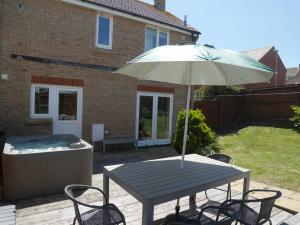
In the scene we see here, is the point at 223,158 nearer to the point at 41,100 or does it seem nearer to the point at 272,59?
the point at 41,100

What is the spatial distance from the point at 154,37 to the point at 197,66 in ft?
23.8

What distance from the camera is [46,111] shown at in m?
8.64

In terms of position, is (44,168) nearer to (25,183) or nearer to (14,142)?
(25,183)

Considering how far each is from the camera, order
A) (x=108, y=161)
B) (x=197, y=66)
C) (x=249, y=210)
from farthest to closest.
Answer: (x=108, y=161) → (x=197, y=66) → (x=249, y=210)

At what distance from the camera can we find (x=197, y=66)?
4.25 meters

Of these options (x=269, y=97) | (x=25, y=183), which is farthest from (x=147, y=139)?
(x=269, y=97)

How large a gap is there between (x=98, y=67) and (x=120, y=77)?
3.19 ft

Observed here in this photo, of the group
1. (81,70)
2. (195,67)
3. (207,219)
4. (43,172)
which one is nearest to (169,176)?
(207,219)

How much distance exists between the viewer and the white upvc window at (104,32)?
9.66 m

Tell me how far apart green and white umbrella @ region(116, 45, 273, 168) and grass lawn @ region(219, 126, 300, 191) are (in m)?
3.36

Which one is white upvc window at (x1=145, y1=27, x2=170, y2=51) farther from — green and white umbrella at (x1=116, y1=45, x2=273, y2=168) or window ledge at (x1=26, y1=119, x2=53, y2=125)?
green and white umbrella at (x1=116, y1=45, x2=273, y2=168)

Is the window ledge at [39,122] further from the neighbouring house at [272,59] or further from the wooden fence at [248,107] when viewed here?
the neighbouring house at [272,59]

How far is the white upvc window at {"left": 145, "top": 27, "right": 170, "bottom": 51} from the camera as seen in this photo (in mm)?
10914

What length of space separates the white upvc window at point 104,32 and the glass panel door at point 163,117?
317cm
